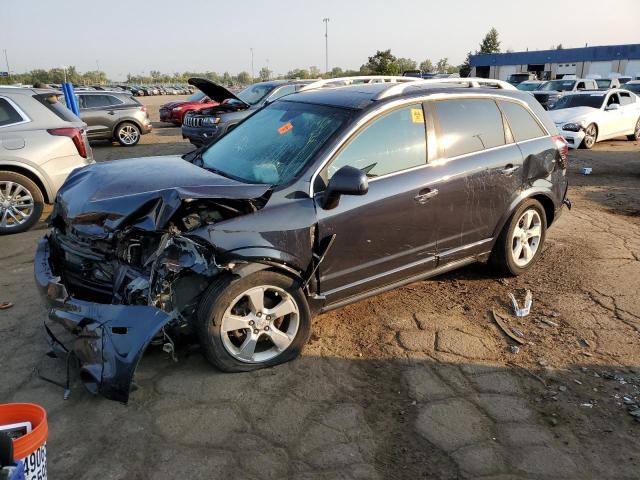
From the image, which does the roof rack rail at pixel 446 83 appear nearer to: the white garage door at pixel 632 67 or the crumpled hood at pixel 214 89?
the crumpled hood at pixel 214 89

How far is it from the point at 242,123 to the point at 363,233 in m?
1.72

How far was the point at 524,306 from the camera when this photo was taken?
14.0ft

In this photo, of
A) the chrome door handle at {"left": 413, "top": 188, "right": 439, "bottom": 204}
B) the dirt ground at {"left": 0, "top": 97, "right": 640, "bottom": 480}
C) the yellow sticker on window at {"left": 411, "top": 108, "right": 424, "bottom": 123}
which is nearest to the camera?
the dirt ground at {"left": 0, "top": 97, "right": 640, "bottom": 480}

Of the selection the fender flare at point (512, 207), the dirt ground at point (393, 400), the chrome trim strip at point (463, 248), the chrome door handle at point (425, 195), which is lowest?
the dirt ground at point (393, 400)

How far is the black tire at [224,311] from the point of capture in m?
3.07

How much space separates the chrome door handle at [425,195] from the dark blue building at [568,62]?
146 ft

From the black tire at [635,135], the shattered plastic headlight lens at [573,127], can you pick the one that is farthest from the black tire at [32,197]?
the black tire at [635,135]

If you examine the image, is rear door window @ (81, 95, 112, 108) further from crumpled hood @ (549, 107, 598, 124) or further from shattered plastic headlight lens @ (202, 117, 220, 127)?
crumpled hood @ (549, 107, 598, 124)

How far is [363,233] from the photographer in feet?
11.7

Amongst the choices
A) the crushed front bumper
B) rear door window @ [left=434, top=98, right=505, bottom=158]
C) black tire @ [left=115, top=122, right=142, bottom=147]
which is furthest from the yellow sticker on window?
black tire @ [left=115, top=122, right=142, bottom=147]

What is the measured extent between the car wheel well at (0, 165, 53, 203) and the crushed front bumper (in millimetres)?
3995

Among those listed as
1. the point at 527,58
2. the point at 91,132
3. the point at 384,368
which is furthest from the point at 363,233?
the point at 527,58

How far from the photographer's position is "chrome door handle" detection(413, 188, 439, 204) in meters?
3.80

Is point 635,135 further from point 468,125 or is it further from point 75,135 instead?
point 75,135
